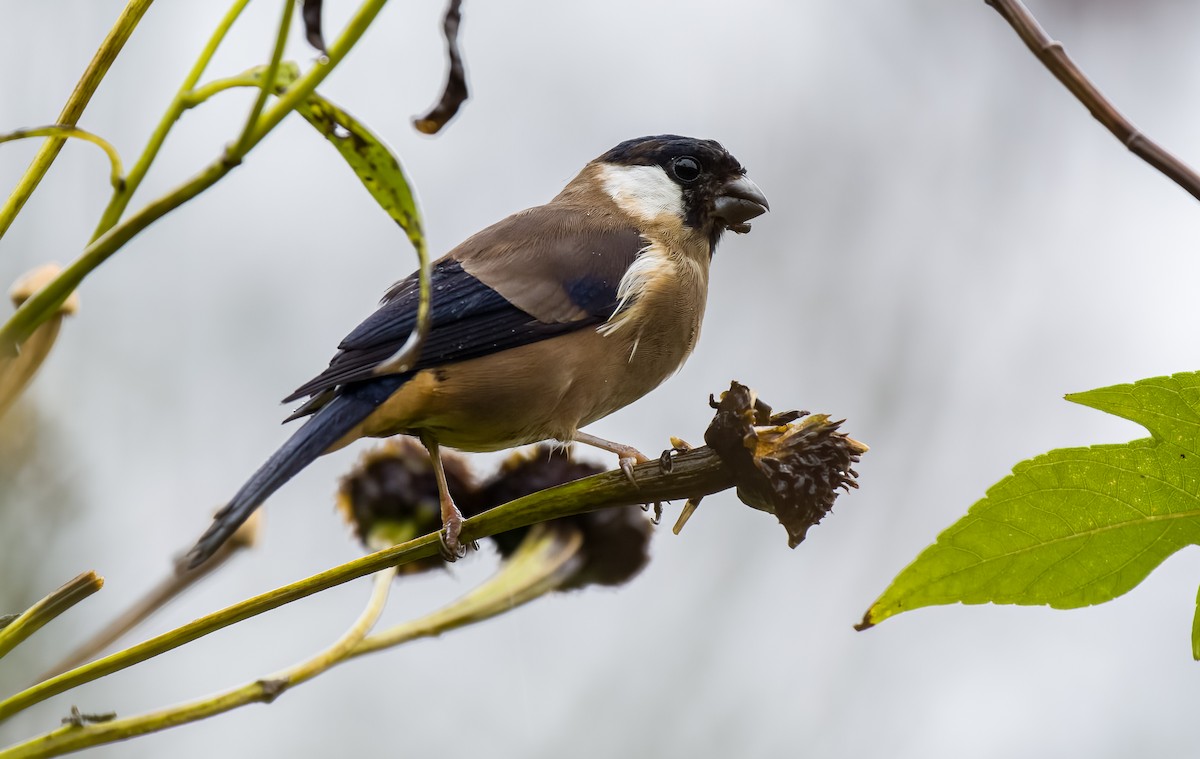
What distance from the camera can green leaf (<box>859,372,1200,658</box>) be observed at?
Answer: 137 centimetres

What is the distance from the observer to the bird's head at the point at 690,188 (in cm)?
411

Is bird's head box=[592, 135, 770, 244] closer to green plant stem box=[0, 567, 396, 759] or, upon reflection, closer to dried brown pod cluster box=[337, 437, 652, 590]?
dried brown pod cluster box=[337, 437, 652, 590]

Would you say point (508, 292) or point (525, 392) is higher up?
point (508, 292)

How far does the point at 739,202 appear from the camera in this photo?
412 cm

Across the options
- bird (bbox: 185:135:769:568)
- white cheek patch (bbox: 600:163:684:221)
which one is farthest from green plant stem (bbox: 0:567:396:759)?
white cheek patch (bbox: 600:163:684:221)

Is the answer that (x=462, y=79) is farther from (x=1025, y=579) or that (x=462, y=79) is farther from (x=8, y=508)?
(x=8, y=508)

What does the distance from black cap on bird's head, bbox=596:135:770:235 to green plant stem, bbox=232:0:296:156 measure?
316 cm

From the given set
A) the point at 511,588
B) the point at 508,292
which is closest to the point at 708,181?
the point at 508,292

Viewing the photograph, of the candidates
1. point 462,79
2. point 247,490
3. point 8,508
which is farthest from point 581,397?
point 462,79

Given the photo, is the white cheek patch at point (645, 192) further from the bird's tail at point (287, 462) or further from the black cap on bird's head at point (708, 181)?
the bird's tail at point (287, 462)

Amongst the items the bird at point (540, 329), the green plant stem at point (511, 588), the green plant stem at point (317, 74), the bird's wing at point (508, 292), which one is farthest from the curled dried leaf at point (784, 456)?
the bird's wing at point (508, 292)

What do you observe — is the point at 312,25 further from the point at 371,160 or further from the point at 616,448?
the point at 616,448

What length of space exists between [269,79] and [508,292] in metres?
2.49

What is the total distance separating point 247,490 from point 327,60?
118cm
